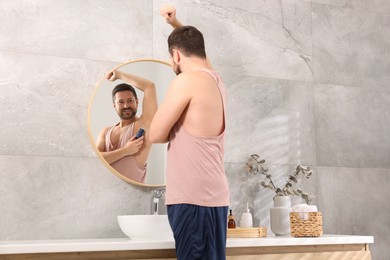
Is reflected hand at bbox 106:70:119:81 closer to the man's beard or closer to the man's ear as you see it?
the man's beard

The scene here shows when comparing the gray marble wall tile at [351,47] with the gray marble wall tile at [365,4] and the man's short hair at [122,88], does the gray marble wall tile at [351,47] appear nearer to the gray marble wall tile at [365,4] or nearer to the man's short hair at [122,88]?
the gray marble wall tile at [365,4]

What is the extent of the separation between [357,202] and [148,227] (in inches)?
58.8

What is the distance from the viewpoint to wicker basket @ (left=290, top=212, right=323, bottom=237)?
2.62 meters

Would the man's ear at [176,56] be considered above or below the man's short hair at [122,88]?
above

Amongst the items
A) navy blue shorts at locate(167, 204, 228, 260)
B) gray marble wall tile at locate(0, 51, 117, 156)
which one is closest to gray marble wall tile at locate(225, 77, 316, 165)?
gray marble wall tile at locate(0, 51, 117, 156)

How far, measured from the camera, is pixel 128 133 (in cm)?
277

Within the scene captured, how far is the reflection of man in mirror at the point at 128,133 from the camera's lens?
2717 mm

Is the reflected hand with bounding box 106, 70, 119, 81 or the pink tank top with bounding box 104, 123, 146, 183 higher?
the reflected hand with bounding box 106, 70, 119, 81

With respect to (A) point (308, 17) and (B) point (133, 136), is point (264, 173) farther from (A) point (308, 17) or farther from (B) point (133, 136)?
(A) point (308, 17)

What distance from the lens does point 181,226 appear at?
203 centimetres

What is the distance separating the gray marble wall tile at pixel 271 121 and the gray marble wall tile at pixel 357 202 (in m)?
0.20

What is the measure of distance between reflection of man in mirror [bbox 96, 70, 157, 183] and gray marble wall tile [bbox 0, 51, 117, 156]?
0.10m

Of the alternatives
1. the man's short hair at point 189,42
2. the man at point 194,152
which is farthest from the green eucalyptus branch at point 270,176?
the man's short hair at point 189,42

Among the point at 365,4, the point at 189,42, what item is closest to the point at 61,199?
the point at 189,42
